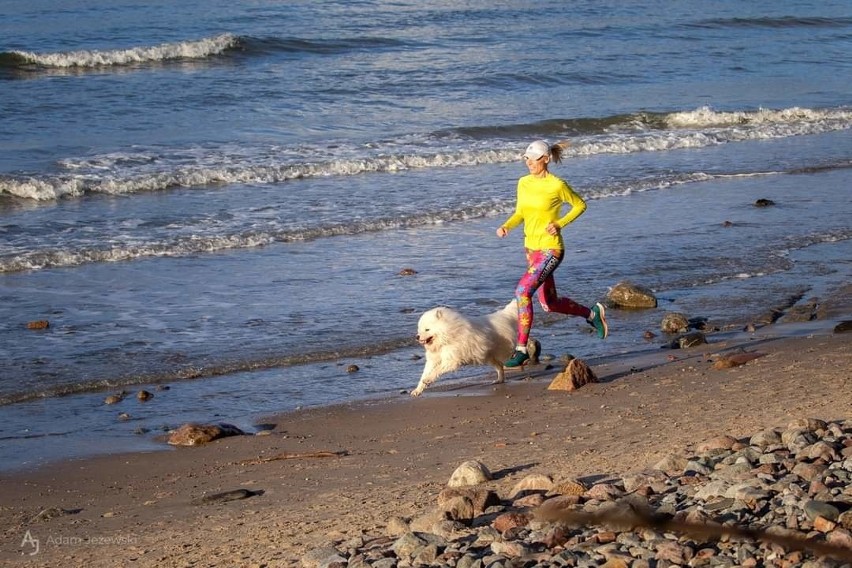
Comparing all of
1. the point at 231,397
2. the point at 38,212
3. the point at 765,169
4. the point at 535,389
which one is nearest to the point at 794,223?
the point at 765,169

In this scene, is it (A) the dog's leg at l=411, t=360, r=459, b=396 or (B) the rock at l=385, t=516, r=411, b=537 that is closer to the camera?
(B) the rock at l=385, t=516, r=411, b=537

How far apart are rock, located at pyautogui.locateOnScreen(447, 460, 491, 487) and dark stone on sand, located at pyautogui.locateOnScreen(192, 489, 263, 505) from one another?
1.11m

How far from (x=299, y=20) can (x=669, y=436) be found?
3094cm

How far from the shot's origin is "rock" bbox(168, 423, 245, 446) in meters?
7.57

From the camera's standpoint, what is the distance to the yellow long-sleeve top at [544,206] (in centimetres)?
877

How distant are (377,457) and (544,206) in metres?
2.58

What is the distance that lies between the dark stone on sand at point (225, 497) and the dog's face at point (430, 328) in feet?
7.37

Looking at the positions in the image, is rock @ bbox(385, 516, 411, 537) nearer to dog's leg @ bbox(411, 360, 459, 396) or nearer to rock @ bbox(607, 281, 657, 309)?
dog's leg @ bbox(411, 360, 459, 396)

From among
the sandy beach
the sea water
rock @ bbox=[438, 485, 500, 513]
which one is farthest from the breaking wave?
rock @ bbox=[438, 485, 500, 513]

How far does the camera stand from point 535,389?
8641 mm

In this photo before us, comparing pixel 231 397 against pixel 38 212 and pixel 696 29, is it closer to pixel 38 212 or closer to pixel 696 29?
pixel 38 212

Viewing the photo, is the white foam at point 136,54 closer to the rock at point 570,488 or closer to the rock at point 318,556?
the rock at point 570,488

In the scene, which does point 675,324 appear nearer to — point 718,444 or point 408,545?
Result: point 718,444

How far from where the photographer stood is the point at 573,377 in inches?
333
